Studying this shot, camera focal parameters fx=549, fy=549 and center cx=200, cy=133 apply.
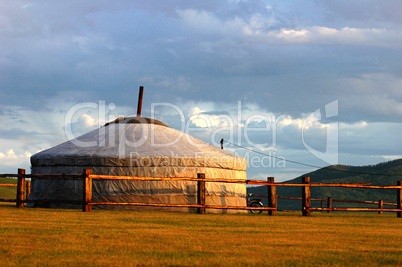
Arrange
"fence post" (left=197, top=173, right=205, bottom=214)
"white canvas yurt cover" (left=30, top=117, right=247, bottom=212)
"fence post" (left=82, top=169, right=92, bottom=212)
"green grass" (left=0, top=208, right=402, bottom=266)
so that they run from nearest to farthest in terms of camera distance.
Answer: "green grass" (left=0, top=208, right=402, bottom=266) → "fence post" (left=82, top=169, right=92, bottom=212) → "fence post" (left=197, top=173, right=205, bottom=214) → "white canvas yurt cover" (left=30, top=117, right=247, bottom=212)

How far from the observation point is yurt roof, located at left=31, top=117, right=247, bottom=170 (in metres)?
13.8

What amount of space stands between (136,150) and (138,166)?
554mm

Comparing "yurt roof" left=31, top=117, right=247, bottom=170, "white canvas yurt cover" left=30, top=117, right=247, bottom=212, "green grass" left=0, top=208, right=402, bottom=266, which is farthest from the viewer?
"yurt roof" left=31, top=117, right=247, bottom=170

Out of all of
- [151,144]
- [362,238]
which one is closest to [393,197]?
[151,144]

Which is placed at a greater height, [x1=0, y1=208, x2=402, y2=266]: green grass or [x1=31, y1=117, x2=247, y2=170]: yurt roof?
[x1=31, y1=117, x2=247, y2=170]: yurt roof

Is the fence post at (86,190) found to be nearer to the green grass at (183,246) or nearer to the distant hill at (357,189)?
the green grass at (183,246)

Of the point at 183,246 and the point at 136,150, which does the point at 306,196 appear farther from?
the point at 183,246

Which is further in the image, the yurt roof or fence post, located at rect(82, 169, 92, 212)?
the yurt roof

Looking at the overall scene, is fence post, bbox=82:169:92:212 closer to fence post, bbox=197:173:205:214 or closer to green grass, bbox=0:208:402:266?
fence post, bbox=197:173:205:214

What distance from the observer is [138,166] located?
1376 centimetres

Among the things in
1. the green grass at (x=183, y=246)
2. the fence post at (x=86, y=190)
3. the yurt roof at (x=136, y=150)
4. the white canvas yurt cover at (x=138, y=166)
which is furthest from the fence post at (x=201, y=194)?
the green grass at (x=183, y=246)

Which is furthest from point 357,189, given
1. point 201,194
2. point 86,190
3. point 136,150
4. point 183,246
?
point 183,246

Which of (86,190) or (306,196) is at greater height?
(86,190)

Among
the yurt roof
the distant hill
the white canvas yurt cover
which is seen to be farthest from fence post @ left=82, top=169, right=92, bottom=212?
the distant hill
